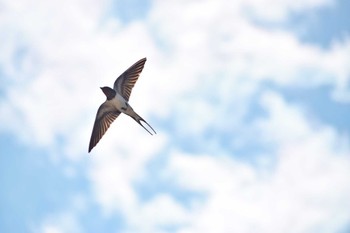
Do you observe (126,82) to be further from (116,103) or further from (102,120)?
(102,120)

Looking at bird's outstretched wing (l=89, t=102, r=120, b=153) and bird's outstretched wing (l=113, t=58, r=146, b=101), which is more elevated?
bird's outstretched wing (l=113, t=58, r=146, b=101)

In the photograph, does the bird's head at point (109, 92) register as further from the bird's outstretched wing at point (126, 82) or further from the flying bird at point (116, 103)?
the bird's outstretched wing at point (126, 82)

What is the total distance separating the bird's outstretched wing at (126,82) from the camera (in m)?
21.9

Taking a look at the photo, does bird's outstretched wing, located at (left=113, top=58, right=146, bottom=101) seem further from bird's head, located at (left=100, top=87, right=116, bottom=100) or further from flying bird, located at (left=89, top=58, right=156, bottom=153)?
bird's head, located at (left=100, top=87, right=116, bottom=100)

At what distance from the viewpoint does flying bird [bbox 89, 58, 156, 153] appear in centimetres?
2147

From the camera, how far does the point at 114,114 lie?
73.0 ft

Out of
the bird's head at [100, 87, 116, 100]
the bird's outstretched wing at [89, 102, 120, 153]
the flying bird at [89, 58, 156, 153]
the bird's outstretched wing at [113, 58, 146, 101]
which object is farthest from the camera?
the bird's outstretched wing at [89, 102, 120, 153]

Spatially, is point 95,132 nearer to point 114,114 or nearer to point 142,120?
point 114,114

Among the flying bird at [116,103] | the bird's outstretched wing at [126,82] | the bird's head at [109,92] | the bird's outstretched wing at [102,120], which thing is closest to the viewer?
the flying bird at [116,103]

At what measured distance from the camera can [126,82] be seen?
22.1 metres

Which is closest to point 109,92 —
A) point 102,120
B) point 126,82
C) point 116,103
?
point 116,103

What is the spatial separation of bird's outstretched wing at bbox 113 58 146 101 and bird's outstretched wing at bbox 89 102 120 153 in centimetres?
62

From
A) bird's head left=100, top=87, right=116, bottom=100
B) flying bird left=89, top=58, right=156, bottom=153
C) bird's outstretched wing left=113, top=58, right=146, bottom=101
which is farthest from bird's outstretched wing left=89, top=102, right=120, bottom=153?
bird's outstretched wing left=113, top=58, right=146, bottom=101

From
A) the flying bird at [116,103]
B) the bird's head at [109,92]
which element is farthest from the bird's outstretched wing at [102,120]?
the bird's head at [109,92]
